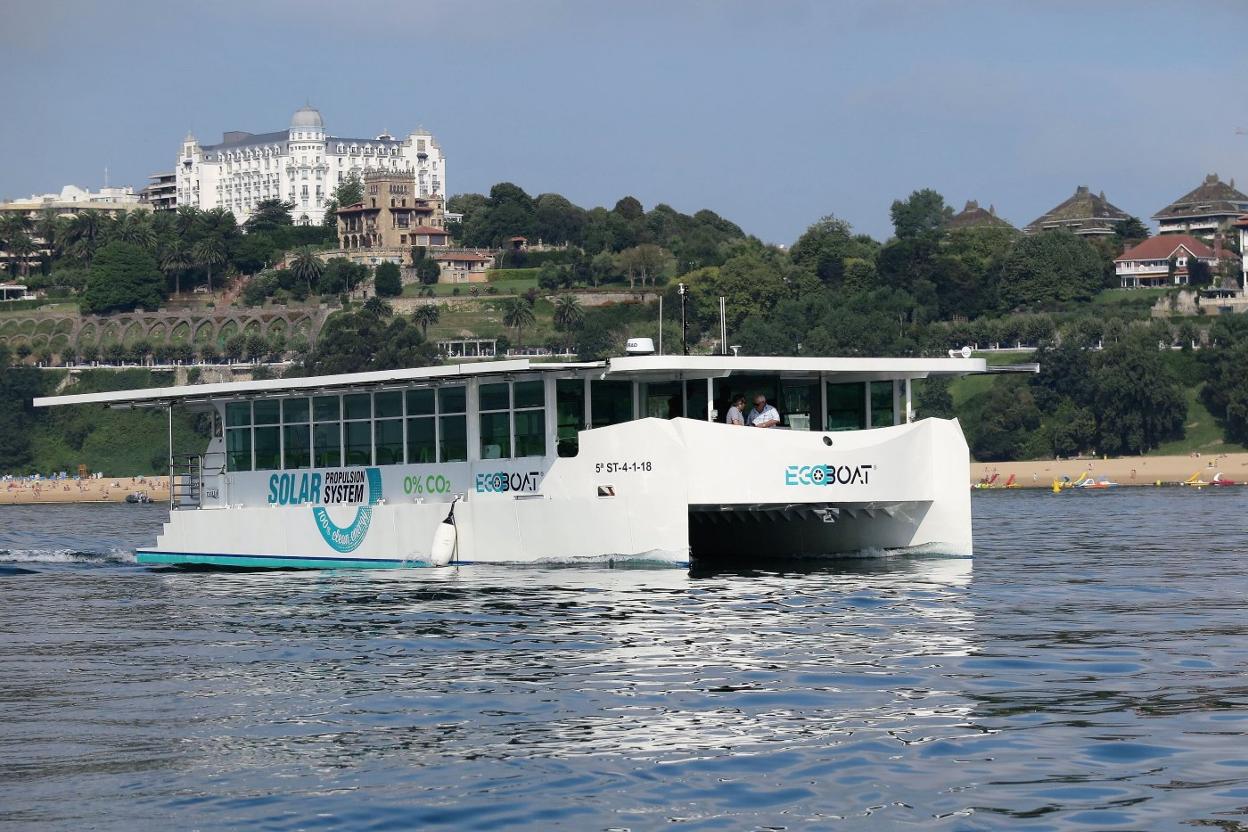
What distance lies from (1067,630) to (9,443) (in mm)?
151008

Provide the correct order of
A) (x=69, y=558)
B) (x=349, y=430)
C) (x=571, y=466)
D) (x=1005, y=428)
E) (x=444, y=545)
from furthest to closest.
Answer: (x=1005, y=428) → (x=69, y=558) → (x=349, y=430) → (x=444, y=545) → (x=571, y=466)

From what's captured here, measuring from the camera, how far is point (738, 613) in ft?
85.1

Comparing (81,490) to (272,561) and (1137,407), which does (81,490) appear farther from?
(272,561)

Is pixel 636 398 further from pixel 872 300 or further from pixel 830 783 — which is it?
pixel 872 300

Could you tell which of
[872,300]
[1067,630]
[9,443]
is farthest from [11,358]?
[1067,630]

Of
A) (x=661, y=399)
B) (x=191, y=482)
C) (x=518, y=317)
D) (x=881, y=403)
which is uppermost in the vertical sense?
(x=518, y=317)

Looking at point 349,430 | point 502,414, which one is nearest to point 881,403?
point 502,414

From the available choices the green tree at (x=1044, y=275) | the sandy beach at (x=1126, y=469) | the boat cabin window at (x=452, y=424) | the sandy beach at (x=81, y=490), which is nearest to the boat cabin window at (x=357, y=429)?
the boat cabin window at (x=452, y=424)

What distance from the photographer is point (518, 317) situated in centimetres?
18938

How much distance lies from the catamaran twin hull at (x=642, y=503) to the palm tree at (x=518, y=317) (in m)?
150

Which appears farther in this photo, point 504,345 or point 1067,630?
point 504,345

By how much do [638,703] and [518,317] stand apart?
564 feet

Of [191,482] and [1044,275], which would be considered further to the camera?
[1044,275]

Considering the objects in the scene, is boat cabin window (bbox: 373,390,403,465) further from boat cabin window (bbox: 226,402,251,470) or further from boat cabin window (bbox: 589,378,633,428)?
boat cabin window (bbox: 589,378,633,428)
